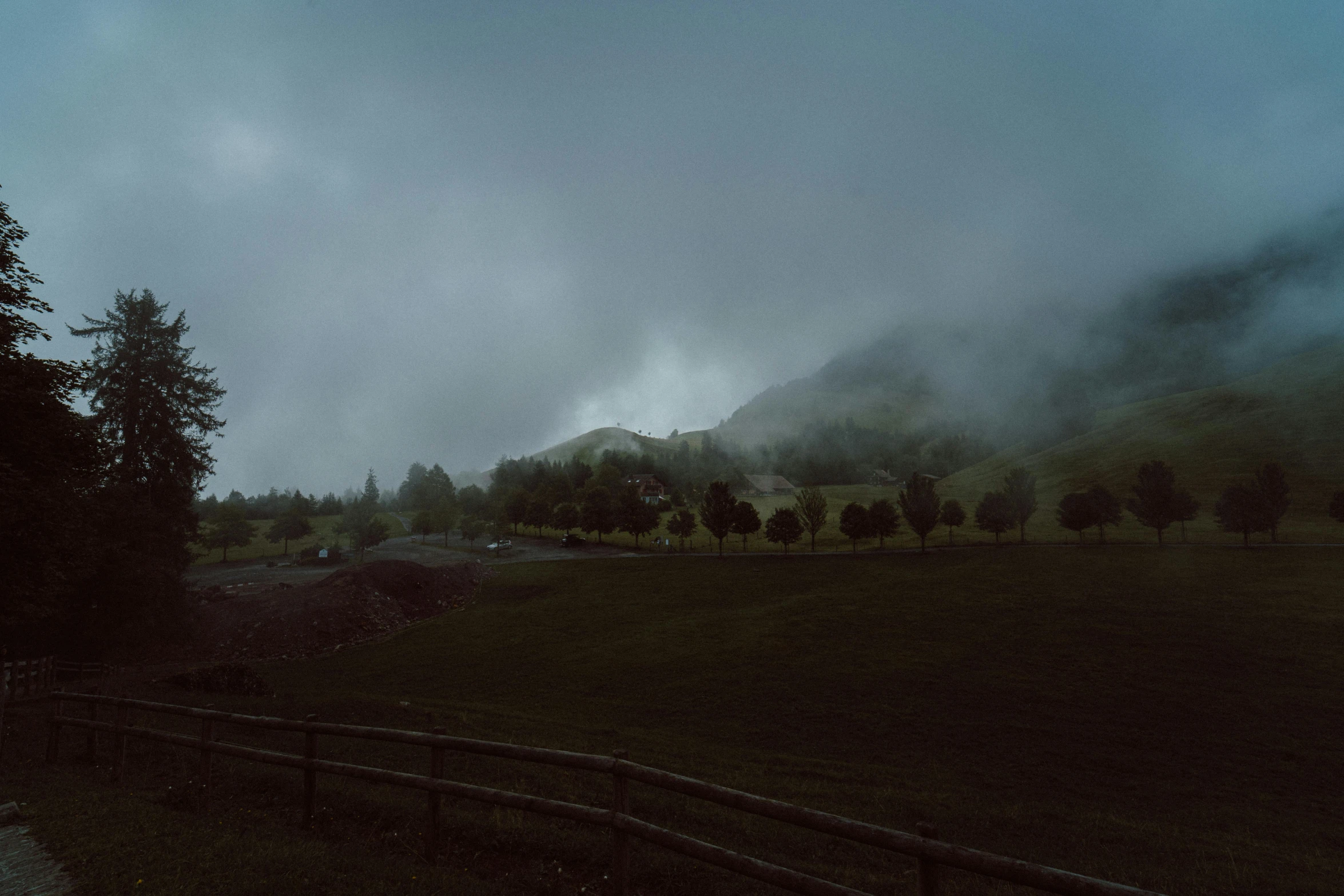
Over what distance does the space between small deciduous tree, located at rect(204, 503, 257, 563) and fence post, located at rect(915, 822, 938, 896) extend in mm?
105134

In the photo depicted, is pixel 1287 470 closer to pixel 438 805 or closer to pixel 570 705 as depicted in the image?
pixel 570 705

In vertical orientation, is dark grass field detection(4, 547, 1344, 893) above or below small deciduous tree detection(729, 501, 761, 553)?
below

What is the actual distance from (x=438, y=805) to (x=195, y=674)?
28490mm

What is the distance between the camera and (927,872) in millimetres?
5578

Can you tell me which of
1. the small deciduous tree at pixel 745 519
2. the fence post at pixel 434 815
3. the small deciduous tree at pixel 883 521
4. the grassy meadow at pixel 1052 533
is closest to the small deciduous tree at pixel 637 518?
the grassy meadow at pixel 1052 533

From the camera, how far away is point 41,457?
18734 millimetres

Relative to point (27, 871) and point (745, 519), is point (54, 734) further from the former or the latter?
point (745, 519)

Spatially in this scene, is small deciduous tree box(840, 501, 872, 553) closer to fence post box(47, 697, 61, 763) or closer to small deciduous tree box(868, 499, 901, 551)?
small deciduous tree box(868, 499, 901, 551)

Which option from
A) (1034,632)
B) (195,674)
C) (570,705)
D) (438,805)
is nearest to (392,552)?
(195,674)

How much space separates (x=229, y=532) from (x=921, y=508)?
102139 mm

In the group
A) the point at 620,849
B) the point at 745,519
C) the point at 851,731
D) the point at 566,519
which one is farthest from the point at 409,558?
the point at 620,849

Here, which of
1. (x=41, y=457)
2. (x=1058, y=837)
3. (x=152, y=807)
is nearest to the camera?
(x=152, y=807)

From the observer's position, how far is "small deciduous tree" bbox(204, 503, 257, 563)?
85875 mm

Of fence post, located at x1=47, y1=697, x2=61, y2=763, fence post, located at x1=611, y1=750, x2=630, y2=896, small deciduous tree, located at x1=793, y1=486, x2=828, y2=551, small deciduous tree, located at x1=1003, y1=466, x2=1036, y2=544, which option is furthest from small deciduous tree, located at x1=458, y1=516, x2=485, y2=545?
fence post, located at x1=611, y1=750, x2=630, y2=896
